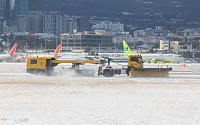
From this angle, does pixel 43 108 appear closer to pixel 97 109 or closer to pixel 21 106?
pixel 21 106

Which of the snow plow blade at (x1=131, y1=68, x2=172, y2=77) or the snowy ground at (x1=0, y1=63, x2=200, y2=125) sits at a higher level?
the snow plow blade at (x1=131, y1=68, x2=172, y2=77)

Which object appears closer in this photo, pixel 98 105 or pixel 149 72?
pixel 98 105

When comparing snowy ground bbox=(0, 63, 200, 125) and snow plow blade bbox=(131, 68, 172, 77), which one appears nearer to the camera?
snowy ground bbox=(0, 63, 200, 125)

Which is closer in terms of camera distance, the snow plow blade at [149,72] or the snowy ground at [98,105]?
the snowy ground at [98,105]

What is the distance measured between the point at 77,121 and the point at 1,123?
435 centimetres

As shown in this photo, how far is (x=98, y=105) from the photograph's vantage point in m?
30.8

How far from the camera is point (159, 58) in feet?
520

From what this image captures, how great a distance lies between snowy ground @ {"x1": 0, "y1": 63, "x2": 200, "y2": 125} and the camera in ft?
82.9

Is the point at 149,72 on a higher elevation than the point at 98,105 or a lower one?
higher

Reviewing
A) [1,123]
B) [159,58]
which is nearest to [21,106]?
[1,123]

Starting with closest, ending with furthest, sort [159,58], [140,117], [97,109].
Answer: [140,117]
[97,109]
[159,58]

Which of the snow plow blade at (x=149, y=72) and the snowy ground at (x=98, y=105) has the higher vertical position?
the snow plow blade at (x=149, y=72)

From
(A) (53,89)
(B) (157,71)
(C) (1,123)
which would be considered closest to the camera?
(C) (1,123)

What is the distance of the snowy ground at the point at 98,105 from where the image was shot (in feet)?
82.9
